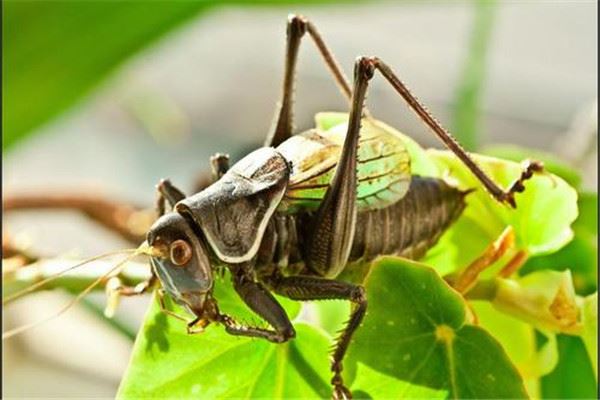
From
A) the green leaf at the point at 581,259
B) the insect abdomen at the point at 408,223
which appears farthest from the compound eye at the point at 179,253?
the green leaf at the point at 581,259

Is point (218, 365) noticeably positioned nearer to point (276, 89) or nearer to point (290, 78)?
point (290, 78)

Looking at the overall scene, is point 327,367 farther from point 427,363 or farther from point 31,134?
point 31,134

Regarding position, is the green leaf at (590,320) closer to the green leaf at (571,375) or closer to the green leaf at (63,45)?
the green leaf at (571,375)

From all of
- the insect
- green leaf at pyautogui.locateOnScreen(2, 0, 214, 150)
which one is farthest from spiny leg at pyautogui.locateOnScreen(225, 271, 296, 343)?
green leaf at pyautogui.locateOnScreen(2, 0, 214, 150)

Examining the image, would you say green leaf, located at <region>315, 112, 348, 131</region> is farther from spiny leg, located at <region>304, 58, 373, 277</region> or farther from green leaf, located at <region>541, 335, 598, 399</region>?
green leaf, located at <region>541, 335, 598, 399</region>

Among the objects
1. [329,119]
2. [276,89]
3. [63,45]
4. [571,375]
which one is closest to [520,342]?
[571,375]
